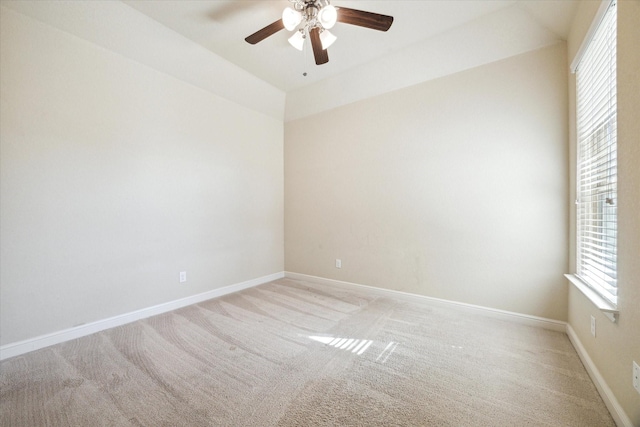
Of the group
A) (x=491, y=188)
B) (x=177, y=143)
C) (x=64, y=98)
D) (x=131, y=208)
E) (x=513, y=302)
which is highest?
(x=64, y=98)

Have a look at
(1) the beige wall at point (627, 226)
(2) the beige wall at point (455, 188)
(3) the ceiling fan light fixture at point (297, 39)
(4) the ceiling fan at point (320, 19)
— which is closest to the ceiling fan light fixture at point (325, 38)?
(4) the ceiling fan at point (320, 19)

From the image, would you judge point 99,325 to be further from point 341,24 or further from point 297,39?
point 341,24

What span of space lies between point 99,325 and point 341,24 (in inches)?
144

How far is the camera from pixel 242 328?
2373 millimetres

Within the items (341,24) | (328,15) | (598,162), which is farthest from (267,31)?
(598,162)

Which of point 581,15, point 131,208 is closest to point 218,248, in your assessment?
point 131,208

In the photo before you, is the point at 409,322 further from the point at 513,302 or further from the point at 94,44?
the point at 94,44

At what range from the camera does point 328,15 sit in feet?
5.77

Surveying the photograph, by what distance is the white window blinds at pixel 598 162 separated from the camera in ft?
4.75

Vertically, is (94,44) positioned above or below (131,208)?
above

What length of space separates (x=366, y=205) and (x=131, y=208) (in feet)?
8.76

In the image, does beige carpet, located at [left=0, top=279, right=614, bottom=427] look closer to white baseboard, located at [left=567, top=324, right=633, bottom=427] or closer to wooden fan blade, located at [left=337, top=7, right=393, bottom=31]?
white baseboard, located at [left=567, top=324, right=633, bottom=427]

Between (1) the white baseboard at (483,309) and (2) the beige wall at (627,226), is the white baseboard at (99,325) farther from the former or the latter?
(2) the beige wall at (627,226)

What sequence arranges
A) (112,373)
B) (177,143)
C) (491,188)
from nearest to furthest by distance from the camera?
(112,373)
(491,188)
(177,143)
